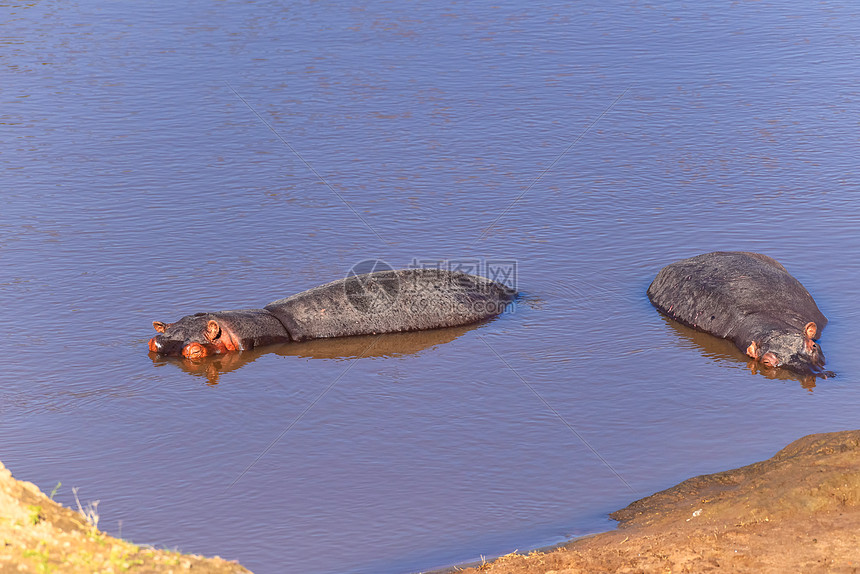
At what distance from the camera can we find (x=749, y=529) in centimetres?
604

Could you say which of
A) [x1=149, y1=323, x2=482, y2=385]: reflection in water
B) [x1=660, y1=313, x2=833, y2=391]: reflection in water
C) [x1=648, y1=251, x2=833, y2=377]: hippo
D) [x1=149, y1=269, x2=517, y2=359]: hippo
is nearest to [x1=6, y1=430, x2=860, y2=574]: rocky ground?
[x1=660, y1=313, x2=833, y2=391]: reflection in water

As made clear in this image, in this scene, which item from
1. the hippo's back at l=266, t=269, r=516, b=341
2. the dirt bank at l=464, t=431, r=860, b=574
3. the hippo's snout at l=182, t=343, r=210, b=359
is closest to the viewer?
the dirt bank at l=464, t=431, r=860, b=574

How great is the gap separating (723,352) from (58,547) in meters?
7.04

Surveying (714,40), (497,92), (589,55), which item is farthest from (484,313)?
(714,40)

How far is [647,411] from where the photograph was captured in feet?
28.8

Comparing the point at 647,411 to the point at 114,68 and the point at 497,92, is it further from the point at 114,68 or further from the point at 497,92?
the point at 114,68

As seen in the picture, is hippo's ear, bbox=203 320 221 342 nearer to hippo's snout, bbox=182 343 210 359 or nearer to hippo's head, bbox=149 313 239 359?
hippo's head, bbox=149 313 239 359

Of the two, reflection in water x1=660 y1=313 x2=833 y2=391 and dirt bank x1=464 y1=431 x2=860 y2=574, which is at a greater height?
reflection in water x1=660 y1=313 x2=833 y2=391

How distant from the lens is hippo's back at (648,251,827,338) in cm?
1017

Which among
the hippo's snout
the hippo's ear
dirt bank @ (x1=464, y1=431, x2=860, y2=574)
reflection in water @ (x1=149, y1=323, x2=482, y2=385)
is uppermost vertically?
the hippo's ear

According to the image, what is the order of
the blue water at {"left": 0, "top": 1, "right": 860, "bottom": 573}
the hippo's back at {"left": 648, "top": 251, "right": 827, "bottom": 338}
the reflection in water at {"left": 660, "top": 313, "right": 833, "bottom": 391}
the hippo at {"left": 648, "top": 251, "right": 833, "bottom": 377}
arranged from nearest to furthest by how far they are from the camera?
the blue water at {"left": 0, "top": 1, "right": 860, "bottom": 573} → the reflection in water at {"left": 660, "top": 313, "right": 833, "bottom": 391} → the hippo at {"left": 648, "top": 251, "right": 833, "bottom": 377} → the hippo's back at {"left": 648, "top": 251, "right": 827, "bottom": 338}

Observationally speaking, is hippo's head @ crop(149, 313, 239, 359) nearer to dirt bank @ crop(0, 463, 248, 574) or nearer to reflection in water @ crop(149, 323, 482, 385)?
reflection in water @ crop(149, 323, 482, 385)

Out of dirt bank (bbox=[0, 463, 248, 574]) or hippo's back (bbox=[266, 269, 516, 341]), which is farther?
hippo's back (bbox=[266, 269, 516, 341])

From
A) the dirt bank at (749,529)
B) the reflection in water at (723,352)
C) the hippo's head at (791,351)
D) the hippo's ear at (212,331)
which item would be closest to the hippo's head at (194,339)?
the hippo's ear at (212,331)
